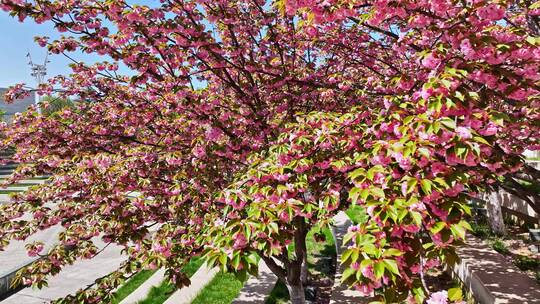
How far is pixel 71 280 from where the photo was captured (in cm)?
945

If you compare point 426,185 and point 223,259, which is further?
point 223,259

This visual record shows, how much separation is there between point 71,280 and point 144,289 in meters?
3.12

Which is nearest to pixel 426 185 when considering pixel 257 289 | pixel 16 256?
pixel 257 289

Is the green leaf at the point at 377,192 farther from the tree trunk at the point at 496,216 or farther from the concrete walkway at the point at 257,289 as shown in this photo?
the tree trunk at the point at 496,216

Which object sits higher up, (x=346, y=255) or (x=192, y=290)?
(x=346, y=255)

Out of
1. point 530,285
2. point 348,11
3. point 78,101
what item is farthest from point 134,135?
point 530,285

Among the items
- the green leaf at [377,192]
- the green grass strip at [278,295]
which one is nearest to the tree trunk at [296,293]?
the green grass strip at [278,295]

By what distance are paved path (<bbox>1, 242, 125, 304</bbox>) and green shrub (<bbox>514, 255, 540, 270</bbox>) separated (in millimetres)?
9094

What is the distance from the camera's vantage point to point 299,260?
5.33m

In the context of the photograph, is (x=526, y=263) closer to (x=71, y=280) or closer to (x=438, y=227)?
(x=438, y=227)

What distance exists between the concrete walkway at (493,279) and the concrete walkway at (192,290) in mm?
4187

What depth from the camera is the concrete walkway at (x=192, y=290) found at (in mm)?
6508

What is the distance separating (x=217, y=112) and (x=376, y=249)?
3.52m

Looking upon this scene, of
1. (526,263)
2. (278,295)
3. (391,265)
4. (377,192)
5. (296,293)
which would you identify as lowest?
(278,295)
